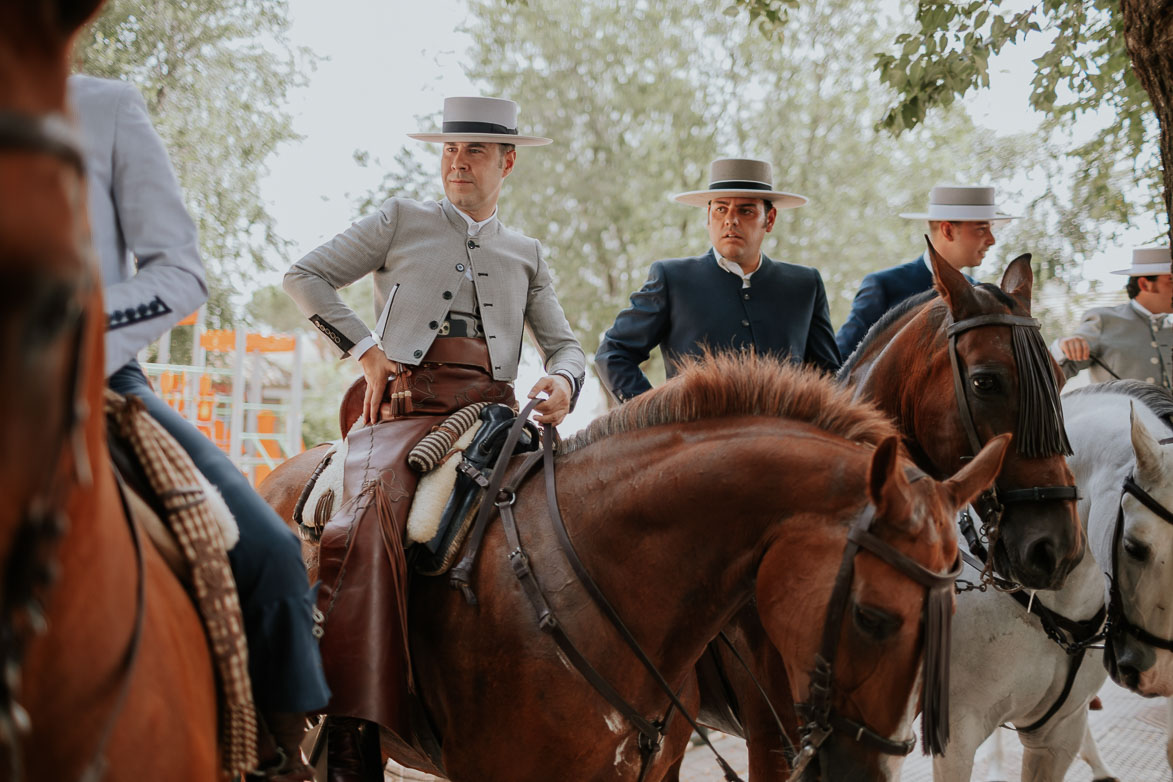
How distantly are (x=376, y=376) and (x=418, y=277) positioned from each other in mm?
425

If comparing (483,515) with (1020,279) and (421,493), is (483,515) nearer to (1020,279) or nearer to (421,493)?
(421,493)

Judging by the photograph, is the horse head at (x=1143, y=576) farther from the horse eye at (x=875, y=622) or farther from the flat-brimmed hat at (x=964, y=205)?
the horse eye at (x=875, y=622)

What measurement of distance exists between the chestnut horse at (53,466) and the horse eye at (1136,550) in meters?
4.20

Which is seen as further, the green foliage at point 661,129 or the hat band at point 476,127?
the green foliage at point 661,129

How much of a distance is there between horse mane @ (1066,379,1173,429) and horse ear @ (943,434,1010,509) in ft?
8.03

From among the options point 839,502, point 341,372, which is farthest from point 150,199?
point 341,372

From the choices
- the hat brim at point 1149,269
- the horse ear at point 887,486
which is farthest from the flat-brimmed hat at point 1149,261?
the horse ear at point 887,486

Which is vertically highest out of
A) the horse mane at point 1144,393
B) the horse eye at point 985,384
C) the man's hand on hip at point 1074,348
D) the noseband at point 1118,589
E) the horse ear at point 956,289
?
the horse ear at point 956,289

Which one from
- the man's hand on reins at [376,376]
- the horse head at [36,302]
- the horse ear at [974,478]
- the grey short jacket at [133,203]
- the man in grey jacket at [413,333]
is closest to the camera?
the horse head at [36,302]

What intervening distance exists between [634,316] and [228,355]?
15.1 metres

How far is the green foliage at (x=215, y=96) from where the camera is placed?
14586 mm

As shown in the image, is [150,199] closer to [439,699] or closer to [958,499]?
[439,699]

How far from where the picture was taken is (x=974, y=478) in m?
2.76

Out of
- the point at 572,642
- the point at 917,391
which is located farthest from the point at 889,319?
the point at 572,642
